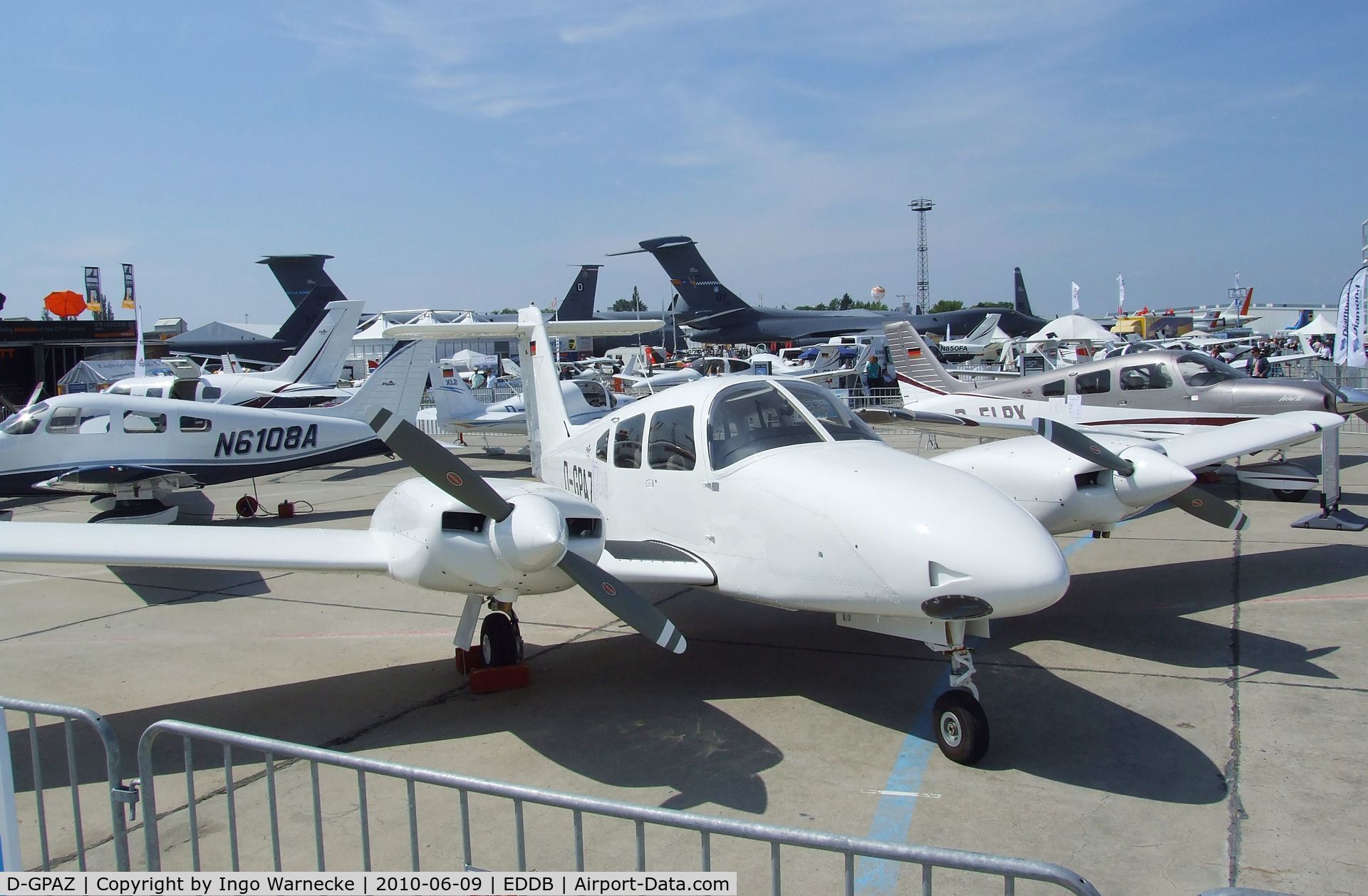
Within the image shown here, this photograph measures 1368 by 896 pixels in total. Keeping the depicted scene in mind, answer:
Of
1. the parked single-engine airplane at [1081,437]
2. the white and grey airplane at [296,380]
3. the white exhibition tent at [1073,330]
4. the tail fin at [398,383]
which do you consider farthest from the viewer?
the white exhibition tent at [1073,330]

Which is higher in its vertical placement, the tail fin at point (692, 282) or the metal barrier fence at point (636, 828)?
the tail fin at point (692, 282)

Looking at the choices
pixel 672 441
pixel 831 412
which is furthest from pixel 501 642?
pixel 831 412

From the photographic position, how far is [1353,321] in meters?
17.1

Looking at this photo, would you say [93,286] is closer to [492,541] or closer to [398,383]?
[398,383]

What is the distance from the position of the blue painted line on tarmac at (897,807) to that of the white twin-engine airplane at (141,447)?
11.9m

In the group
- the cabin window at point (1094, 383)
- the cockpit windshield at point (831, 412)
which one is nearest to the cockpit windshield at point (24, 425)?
the cockpit windshield at point (831, 412)

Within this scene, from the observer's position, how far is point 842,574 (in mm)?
5352

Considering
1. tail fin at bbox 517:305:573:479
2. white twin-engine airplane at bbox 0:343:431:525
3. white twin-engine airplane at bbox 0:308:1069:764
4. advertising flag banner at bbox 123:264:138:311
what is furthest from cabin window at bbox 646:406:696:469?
advertising flag banner at bbox 123:264:138:311

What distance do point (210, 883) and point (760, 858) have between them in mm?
2342

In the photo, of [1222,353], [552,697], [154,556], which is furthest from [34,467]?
[1222,353]

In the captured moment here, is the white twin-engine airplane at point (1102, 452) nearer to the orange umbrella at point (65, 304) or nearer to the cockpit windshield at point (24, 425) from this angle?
the cockpit windshield at point (24, 425)

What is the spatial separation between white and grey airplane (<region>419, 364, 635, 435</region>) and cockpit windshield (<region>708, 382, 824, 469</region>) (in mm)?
13644

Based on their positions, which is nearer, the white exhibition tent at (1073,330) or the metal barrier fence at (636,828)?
the metal barrier fence at (636,828)

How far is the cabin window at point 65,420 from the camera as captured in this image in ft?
44.6
